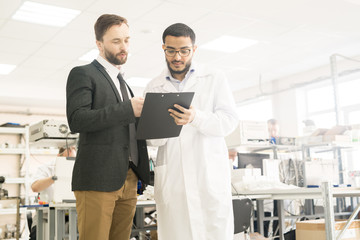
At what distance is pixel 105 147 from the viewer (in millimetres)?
1567

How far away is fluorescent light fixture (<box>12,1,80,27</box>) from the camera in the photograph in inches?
186

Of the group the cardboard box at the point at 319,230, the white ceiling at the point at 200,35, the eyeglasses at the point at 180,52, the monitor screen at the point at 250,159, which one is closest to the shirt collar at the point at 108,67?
the eyeglasses at the point at 180,52

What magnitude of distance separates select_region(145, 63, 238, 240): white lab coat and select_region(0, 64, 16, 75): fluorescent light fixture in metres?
5.71

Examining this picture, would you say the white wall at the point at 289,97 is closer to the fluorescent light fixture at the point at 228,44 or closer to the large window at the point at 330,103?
the large window at the point at 330,103

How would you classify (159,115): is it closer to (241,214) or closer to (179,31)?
(179,31)

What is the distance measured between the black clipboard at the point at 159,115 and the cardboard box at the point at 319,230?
71.2 inches

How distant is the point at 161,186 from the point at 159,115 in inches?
13.8

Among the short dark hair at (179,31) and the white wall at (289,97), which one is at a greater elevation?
the white wall at (289,97)

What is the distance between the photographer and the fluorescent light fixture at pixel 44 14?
15.5ft

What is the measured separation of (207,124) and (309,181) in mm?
2548

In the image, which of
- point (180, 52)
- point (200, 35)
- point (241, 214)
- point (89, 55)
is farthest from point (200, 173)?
point (89, 55)

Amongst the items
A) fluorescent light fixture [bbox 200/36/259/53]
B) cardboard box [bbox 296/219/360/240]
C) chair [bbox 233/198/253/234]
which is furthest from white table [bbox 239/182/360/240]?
fluorescent light fixture [bbox 200/36/259/53]

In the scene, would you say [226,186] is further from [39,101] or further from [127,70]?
[39,101]

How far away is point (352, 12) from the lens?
5305mm
